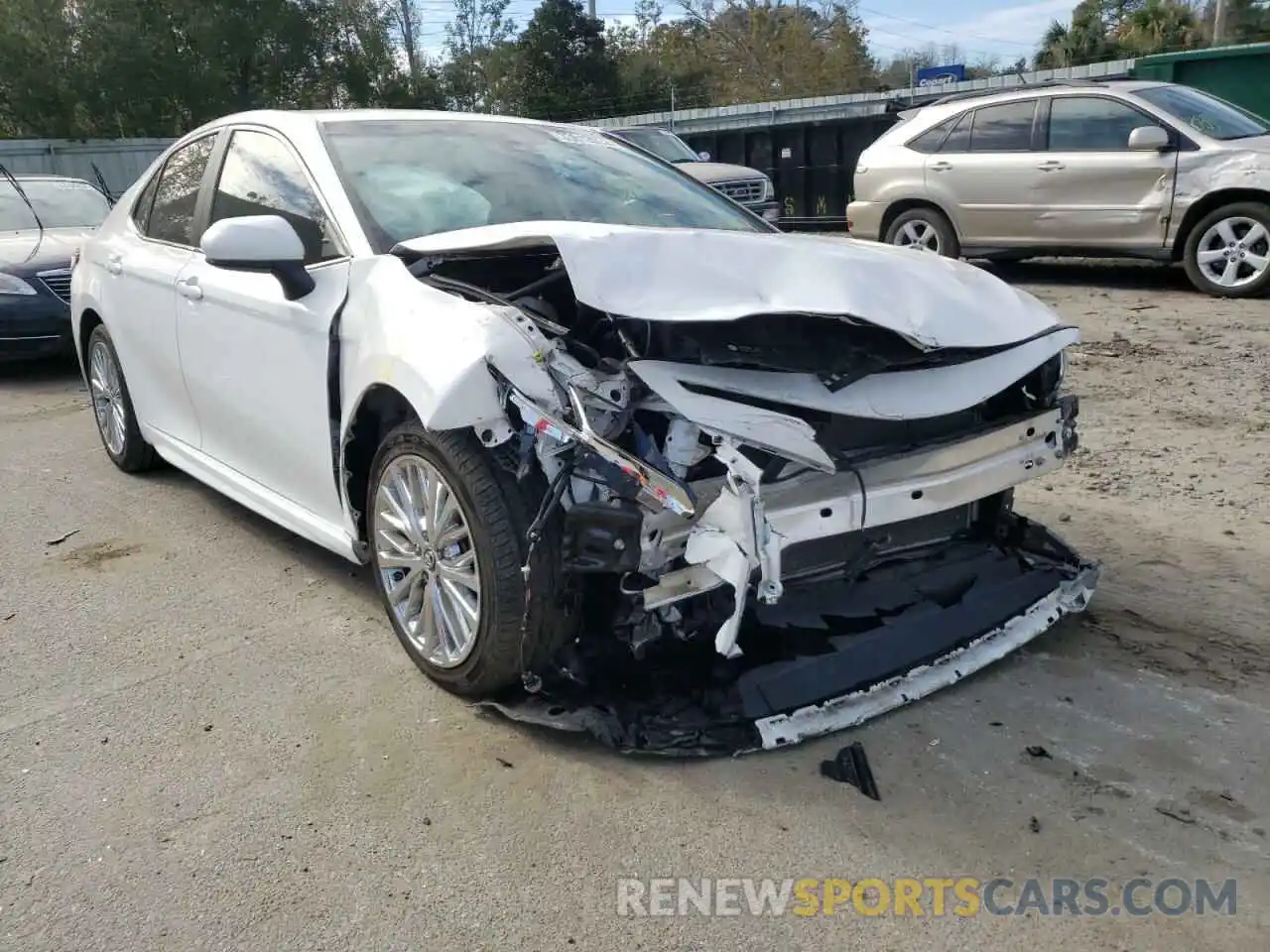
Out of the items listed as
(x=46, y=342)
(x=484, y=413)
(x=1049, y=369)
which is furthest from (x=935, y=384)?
(x=46, y=342)

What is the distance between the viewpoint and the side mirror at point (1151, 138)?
898 cm

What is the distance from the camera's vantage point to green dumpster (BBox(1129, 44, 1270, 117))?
13891mm

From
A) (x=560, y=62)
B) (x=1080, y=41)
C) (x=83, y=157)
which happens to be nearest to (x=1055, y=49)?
(x=1080, y=41)

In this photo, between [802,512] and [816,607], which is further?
[816,607]

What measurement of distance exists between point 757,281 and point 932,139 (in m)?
8.44

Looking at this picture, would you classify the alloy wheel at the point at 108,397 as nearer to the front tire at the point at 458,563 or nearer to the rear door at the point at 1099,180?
the front tire at the point at 458,563

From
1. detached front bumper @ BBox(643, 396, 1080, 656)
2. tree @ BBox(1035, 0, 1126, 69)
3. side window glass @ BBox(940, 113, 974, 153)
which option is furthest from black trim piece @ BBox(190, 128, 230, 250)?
tree @ BBox(1035, 0, 1126, 69)

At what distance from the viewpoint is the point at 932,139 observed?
10508 millimetres

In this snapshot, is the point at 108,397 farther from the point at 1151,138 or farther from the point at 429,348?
the point at 1151,138

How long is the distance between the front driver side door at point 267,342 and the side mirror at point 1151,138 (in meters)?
7.55

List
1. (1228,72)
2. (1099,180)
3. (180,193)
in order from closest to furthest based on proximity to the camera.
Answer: (180,193)
(1099,180)
(1228,72)

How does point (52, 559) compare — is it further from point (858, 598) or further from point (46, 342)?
point (46, 342)

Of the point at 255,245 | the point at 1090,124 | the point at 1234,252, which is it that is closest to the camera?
the point at 255,245

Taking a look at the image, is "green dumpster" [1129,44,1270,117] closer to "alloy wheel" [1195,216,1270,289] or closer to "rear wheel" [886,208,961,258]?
"rear wheel" [886,208,961,258]
